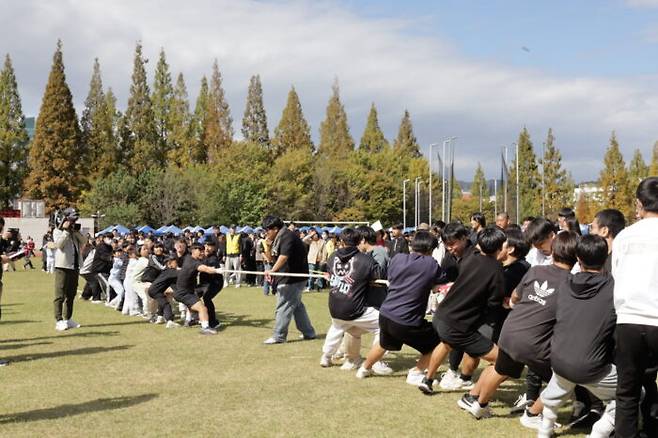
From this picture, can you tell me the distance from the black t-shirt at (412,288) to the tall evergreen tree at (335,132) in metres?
68.3

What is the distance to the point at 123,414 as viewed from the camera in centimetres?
633

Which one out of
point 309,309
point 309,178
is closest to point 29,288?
point 309,309

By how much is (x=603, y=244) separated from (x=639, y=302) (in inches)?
27.4

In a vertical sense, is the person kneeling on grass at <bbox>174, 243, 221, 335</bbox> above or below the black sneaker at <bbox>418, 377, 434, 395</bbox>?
above

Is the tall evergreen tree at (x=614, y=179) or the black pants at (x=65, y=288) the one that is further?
the tall evergreen tree at (x=614, y=179)

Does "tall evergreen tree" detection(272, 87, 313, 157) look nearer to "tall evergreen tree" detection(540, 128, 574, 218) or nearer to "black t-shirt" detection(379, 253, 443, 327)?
"tall evergreen tree" detection(540, 128, 574, 218)

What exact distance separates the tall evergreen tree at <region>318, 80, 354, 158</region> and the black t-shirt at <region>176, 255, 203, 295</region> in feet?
209

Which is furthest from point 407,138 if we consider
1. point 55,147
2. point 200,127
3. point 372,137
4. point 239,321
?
point 239,321

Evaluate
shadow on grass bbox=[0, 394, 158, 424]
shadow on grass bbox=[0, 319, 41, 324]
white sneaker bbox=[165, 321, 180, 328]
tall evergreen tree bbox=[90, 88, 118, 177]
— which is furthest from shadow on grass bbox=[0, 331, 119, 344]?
tall evergreen tree bbox=[90, 88, 118, 177]

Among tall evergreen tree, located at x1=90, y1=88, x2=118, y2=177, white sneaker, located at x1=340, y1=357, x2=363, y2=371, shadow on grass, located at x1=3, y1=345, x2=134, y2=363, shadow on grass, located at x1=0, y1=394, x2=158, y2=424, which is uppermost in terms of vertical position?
tall evergreen tree, located at x1=90, y1=88, x2=118, y2=177

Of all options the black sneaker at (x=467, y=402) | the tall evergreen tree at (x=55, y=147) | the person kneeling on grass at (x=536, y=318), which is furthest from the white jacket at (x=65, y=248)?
the tall evergreen tree at (x=55, y=147)

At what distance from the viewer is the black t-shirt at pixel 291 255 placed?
10.4 m

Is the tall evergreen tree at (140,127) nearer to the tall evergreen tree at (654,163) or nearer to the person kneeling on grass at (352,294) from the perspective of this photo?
the tall evergreen tree at (654,163)

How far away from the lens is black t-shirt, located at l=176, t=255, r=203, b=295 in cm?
1195
